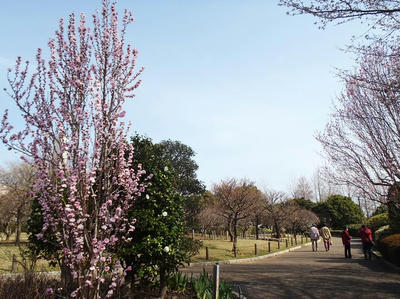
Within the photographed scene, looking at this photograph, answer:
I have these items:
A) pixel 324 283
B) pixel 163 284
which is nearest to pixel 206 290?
pixel 163 284

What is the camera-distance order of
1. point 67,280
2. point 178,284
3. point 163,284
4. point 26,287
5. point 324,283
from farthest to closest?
1. point 324,283
2. point 178,284
3. point 163,284
4. point 26,287
5. point 67,280

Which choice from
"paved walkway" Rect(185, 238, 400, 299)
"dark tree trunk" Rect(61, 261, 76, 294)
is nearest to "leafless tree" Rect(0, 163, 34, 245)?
"paved walkway" Rect(185, 238, 400, 299)

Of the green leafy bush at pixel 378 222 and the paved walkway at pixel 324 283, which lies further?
the green leafy bush at pixel 378 222

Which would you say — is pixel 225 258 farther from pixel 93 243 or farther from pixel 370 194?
pixel 93 243

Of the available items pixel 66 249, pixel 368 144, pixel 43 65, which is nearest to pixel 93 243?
pixel 66 249

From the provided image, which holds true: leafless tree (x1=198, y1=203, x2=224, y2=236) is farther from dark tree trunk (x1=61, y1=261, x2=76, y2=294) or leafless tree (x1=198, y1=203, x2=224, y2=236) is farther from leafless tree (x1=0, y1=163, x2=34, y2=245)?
dark tree trunk (x1=61, y1=261, x2=76, y2=294)

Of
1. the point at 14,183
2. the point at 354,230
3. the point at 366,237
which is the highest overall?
the point at 14,183

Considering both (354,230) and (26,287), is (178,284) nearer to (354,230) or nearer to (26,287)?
(26,287)

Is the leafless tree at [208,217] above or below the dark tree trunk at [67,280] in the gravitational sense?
above

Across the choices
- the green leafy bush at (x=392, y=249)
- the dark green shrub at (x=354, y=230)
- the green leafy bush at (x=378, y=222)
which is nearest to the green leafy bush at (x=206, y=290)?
the green leafy bush at (x=392, y=249)

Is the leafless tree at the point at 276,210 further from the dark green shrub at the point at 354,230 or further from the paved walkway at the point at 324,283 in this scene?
the paved walkway at the point at 324,283

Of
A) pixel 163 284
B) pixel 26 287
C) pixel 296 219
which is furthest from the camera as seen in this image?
pixel 296 219

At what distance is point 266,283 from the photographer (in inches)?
400

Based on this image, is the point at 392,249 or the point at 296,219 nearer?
the point at 392,249
